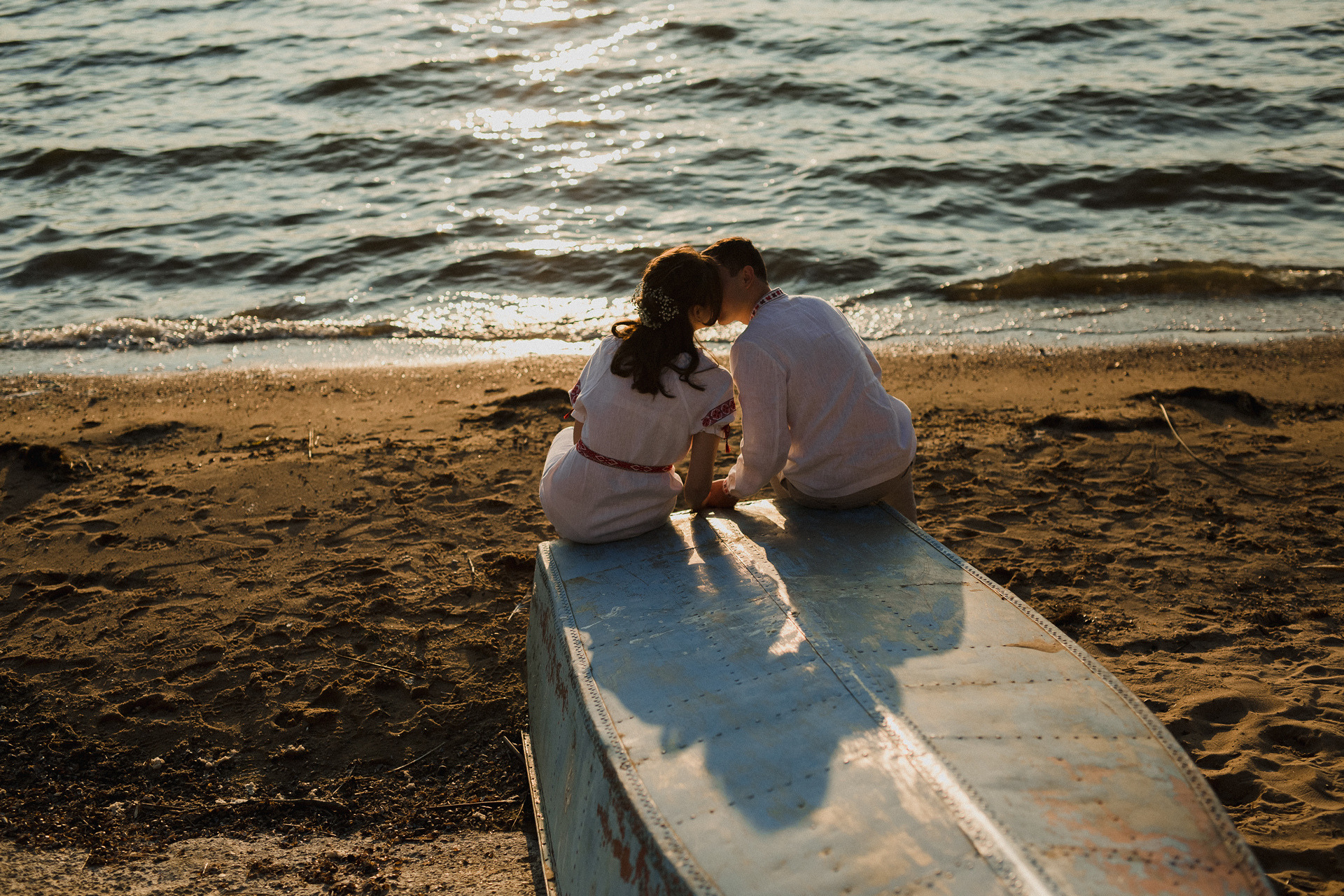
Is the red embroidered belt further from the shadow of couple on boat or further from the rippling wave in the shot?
the rippling wave

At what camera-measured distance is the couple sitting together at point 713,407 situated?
11.0 ft

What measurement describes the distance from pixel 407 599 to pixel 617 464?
1.54 m

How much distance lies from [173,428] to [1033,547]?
5.38 meters

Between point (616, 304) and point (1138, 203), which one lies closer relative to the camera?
point (616, 304)

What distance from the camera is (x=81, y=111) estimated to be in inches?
585

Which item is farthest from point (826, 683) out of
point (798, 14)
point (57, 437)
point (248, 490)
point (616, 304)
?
point (798, 14)

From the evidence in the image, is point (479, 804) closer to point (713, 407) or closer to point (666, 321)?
point (713, 407)

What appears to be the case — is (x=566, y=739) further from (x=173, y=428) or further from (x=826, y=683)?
(x=173, y=428)

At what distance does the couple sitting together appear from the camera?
3.36 m

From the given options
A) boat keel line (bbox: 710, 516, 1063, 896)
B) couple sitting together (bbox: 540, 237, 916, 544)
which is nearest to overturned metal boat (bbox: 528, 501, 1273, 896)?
boat keel line (bbox: 710, 516, 1063, 896)

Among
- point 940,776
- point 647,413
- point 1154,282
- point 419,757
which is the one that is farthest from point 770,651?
point 1154,282

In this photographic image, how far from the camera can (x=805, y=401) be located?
3.62 metres

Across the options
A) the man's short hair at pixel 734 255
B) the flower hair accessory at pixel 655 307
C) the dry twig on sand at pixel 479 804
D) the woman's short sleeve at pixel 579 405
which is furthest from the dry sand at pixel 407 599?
the man's short hair at pixel 734 255

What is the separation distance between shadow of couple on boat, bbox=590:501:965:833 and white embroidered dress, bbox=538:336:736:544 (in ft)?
0.52
